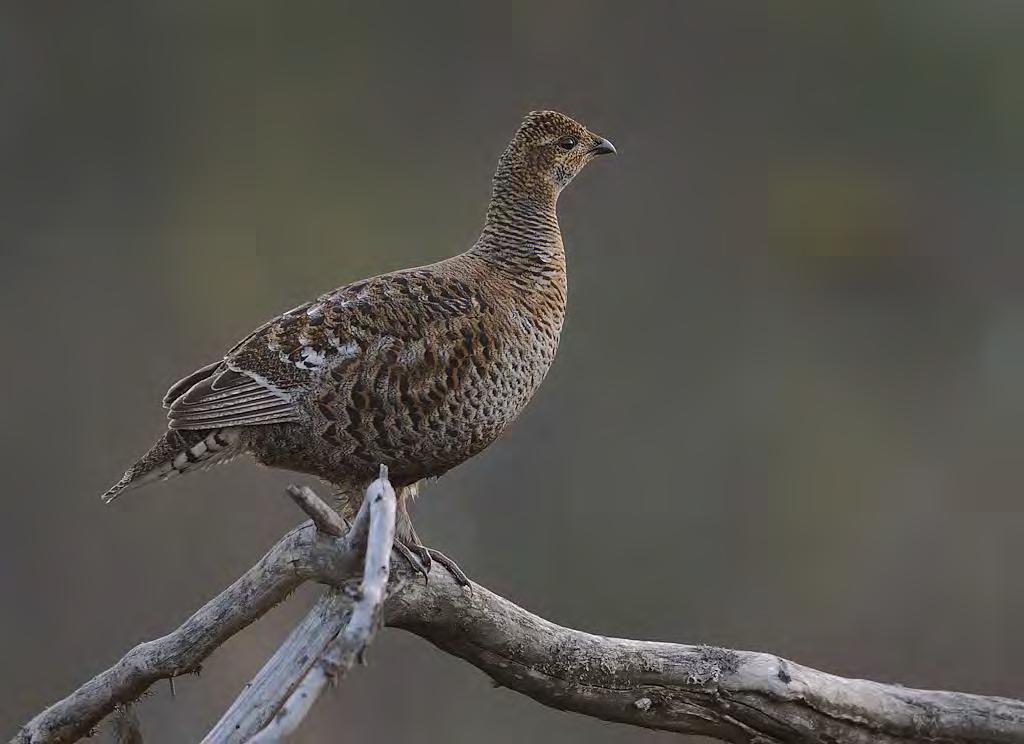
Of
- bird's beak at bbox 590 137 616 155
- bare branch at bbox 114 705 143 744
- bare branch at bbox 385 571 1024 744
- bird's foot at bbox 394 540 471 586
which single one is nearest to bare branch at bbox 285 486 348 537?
bird's foot at bbox 394 540 471 586

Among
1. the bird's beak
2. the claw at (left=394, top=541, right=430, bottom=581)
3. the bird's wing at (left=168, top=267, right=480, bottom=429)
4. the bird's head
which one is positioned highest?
the bird's beak

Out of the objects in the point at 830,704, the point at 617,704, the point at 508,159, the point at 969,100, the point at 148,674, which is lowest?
the point at 148,674

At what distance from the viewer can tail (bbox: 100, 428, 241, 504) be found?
3.09 m

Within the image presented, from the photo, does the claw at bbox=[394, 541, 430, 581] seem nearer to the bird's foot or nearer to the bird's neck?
the bird's foot

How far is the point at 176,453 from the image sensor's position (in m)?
3.10

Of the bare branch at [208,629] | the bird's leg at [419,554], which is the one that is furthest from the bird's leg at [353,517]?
the bare branch at [208,629]

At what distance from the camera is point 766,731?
3.04 metres

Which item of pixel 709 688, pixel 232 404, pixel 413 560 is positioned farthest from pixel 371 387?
pixel 709 688

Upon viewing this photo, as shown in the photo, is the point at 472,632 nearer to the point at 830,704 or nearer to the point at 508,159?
the point at 830,704

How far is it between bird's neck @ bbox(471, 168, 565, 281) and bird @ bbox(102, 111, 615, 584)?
146mm

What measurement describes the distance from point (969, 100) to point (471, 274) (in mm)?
9503

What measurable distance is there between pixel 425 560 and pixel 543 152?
1.20 metres

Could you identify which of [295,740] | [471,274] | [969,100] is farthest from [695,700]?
[969,100]

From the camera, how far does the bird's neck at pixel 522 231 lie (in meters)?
3.39
